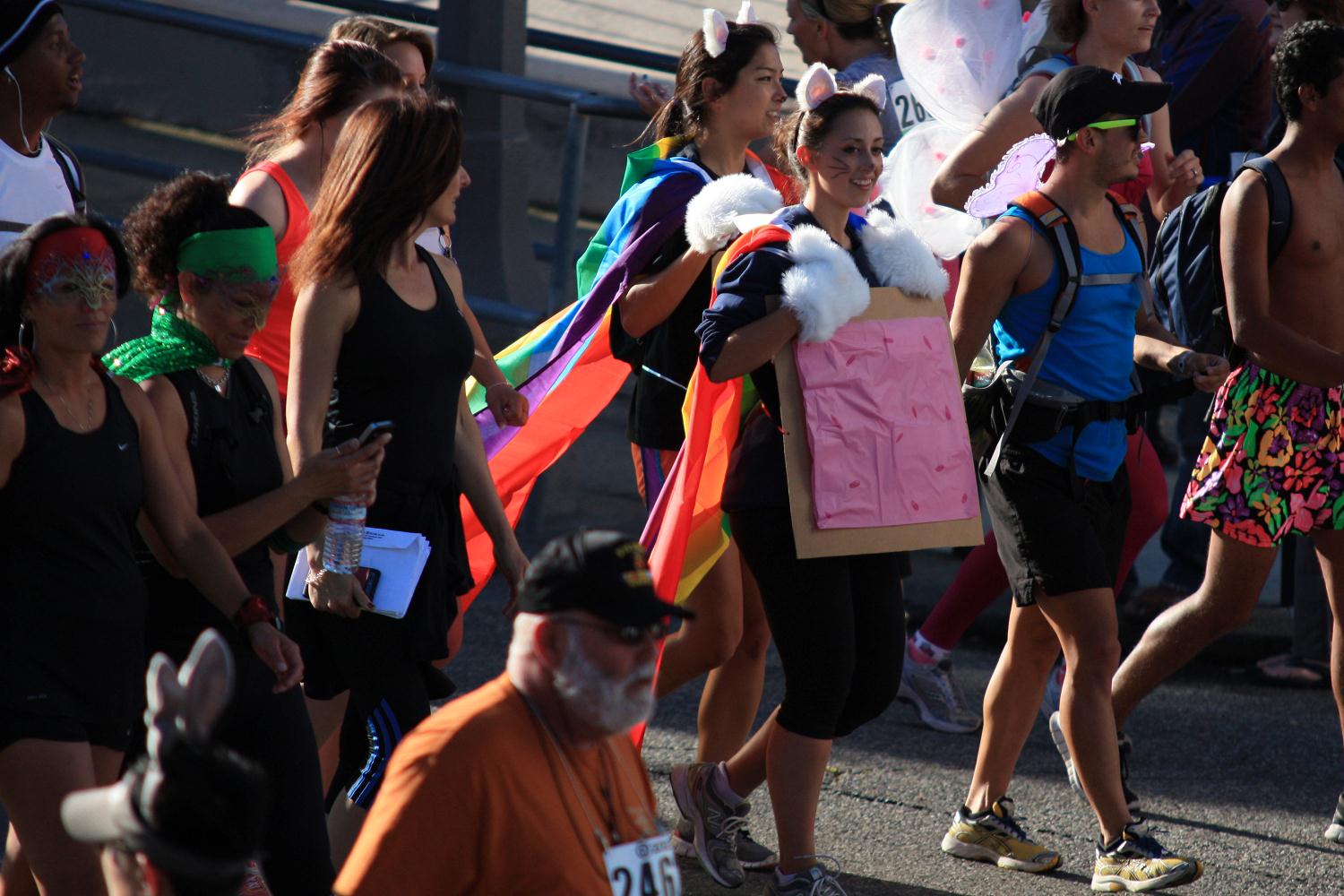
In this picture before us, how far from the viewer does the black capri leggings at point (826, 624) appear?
415 cm

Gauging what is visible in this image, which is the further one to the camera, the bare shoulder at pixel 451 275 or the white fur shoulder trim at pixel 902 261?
the white fur shoulder trim at pixel 902 261

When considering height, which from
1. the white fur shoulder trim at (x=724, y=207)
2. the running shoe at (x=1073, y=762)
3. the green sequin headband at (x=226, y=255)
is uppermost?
the white fur shoulder trim at (x=724, y=207)

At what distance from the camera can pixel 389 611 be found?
11.9ft

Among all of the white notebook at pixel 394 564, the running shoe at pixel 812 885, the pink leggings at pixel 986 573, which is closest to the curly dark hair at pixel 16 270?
the white notebook at pixel 394 564

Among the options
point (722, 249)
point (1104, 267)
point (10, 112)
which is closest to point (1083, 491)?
point (1104, 267)

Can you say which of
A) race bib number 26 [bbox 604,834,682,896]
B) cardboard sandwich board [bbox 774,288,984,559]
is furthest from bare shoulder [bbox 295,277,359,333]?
race bib number 26 [bbox 604,834,682,896]

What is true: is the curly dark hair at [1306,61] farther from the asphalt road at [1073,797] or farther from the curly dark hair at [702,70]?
the asphalt road at [1073,797]

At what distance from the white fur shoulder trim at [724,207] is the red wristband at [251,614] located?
1.62 metres

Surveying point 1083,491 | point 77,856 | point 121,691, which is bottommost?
point 77,856

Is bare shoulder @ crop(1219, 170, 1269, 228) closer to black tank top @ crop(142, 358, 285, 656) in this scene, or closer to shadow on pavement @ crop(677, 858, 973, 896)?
shadow on pavement @ crop(677, 858, 973, 896)

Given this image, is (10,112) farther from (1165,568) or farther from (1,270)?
(1165,568)

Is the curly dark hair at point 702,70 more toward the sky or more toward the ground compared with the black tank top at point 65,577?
more toward the sky

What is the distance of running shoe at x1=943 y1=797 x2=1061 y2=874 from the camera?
185 inches

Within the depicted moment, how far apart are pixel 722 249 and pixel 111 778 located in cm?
210
